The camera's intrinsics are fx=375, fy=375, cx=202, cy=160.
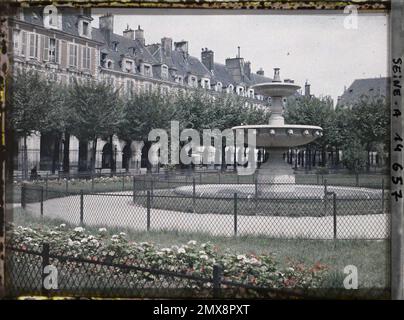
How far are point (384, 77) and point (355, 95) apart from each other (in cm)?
290

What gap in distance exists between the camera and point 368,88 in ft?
19.1

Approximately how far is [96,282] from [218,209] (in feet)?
18.4

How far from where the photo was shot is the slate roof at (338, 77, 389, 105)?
14.9 feet

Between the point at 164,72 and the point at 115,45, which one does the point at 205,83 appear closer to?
the point at 164,72

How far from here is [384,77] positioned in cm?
448

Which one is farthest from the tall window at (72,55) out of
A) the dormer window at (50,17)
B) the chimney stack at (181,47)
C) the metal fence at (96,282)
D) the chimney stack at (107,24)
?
the metal fence at (96,282)

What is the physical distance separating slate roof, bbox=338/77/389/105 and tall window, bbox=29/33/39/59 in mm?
4229

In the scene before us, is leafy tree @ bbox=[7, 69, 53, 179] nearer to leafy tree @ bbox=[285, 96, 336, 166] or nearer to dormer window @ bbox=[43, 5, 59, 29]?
dormer window @ bbox=[43, 5, 59, 29]

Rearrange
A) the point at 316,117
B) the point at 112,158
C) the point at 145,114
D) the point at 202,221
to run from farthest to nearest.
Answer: the point at 316,117 → the point at 202,221 → the point at 112,158 → the point at 145,114

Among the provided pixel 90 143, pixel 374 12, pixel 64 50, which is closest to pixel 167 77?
pixel 90 143

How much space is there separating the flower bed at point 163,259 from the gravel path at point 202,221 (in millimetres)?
1025

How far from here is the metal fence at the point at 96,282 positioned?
4229 millimetres

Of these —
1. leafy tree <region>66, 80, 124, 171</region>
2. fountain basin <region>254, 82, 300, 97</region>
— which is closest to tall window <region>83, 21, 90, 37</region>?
leafy tree <region>66, 80, 124, 171</region>

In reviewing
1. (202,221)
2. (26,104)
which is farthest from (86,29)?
(202,221)
